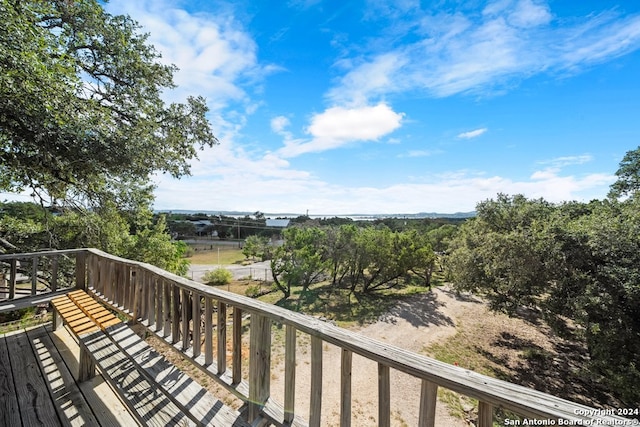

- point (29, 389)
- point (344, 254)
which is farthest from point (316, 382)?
point (344, 254)

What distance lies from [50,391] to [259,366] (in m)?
2.14

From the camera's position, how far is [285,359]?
1.17 m

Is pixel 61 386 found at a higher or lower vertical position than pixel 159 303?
lower

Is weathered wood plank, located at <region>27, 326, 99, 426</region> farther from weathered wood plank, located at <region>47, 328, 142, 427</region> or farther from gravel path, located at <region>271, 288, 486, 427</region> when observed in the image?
gravel path, located at <region>271, 288, 486, 427</region>

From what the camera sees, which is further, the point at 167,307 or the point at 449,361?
the point at 449,361

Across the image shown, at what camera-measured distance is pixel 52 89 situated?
2.51 meters

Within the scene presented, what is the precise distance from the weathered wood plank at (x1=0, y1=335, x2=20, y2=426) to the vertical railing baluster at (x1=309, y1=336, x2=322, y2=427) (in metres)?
2.20

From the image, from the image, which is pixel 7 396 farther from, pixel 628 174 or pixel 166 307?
pixel 628 174

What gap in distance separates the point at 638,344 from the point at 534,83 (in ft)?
21.6

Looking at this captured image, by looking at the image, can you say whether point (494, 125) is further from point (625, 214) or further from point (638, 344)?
point (638, 344)

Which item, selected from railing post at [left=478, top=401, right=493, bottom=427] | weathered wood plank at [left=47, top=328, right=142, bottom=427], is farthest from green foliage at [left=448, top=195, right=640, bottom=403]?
weathered wood plank at [left=47, top=328, right=142, bottom=427]

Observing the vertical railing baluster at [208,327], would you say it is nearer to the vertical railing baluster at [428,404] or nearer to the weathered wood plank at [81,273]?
the vertical railing baluster at [428,404]

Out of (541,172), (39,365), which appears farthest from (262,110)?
(541,172)

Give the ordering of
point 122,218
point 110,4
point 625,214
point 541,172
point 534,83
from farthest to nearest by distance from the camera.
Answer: point 541,172 → point 534,83 → point 625,214 → point 122,218 → point 110,4
